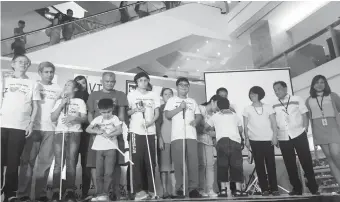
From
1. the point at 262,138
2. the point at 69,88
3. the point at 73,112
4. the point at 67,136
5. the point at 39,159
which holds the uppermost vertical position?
the point at 69,88

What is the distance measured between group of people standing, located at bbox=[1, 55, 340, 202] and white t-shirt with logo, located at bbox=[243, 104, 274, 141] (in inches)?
0.4

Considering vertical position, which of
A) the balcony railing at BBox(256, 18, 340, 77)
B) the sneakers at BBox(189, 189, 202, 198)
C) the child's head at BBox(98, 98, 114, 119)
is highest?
the balcony railing at BBox(256, 18, 340, 77)

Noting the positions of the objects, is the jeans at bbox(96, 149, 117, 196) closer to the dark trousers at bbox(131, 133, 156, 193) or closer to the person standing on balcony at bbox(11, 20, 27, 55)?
the dark trousers at bbox(131, 133, 156, 193)

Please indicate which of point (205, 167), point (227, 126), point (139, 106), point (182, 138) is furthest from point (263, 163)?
point (139, 106)

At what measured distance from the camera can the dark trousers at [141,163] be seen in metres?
2.95

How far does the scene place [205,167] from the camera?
139 inches

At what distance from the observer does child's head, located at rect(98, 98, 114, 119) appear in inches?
118

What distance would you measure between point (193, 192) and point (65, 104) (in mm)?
1610

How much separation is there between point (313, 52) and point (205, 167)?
3.39 m

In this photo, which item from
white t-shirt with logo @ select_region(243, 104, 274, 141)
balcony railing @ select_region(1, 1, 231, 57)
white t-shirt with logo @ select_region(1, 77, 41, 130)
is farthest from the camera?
balcony railing @ select_region(1, 1, 231, 57)

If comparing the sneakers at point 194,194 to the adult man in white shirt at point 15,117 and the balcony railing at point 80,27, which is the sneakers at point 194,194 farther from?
the balcony railing at point 80,27

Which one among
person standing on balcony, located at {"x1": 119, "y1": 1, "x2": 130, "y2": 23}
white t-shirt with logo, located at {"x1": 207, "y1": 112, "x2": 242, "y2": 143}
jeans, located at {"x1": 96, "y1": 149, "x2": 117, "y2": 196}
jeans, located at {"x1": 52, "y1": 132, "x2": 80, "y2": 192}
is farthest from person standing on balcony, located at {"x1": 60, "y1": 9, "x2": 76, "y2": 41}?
white t-shirt with logo, located at {"x1": 207, "y1": 112, "x2": 242, "y2": 143}

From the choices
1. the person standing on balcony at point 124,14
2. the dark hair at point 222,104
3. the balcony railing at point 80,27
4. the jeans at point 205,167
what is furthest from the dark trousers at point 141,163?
the person standing on balcony at point 124,14

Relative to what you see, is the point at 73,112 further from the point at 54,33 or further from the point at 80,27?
the point at 80,27
